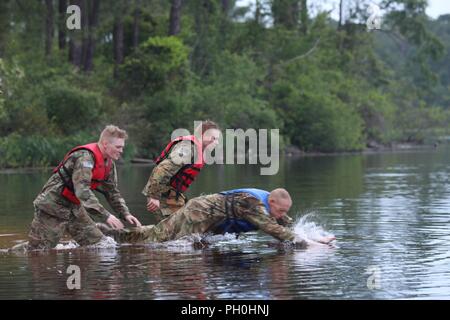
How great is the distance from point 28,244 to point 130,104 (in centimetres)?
3246

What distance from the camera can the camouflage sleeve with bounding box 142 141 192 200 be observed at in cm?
1478

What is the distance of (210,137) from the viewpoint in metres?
14.7

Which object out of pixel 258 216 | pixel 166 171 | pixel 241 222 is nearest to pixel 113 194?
pixel 166 171

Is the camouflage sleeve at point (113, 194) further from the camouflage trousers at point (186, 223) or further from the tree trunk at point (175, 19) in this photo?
the tree trunk at point (175, 19)

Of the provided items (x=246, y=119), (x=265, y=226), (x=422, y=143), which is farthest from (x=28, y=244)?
(x=422, y=143)

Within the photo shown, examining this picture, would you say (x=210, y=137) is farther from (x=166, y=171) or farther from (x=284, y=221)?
(x=284, y=221)

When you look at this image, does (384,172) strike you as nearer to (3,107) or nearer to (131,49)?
(3,107)

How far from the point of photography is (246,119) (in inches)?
2080

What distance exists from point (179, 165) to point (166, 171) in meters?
0.20

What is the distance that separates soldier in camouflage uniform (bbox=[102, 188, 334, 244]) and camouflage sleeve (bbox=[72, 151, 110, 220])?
115 centimetres

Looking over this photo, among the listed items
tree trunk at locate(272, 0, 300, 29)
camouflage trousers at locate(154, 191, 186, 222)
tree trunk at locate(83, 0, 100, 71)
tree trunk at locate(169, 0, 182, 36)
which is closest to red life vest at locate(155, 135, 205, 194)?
camouflage trousers at locate(154, 191, 186, 222)

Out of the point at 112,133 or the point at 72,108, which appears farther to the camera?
the point at 72,108

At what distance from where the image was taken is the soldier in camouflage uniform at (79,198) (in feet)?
44.7

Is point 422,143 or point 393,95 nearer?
point 422,143
